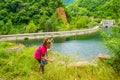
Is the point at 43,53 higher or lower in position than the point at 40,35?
higher

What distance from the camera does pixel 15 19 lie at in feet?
262

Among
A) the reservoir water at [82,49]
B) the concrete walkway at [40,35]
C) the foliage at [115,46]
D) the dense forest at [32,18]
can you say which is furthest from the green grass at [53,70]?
the dense forest at [32,18]

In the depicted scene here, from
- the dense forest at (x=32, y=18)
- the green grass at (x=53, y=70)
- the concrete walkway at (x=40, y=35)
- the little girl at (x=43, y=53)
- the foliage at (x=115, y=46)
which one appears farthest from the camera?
the dense forest at (x=32, y=18)

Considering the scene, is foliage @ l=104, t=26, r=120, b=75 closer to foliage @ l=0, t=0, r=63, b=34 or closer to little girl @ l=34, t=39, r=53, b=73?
little girl @ l=34, t=39, r=53, b=73

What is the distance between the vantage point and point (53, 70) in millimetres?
6992

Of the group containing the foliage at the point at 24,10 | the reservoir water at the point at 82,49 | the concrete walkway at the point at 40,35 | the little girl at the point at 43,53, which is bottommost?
the concrete walkway at the point at 40,35

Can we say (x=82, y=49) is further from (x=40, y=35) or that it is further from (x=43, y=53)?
(x=40, y=35)

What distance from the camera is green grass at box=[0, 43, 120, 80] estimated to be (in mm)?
6586

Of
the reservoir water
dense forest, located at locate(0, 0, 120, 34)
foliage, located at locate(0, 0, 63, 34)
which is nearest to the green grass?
the reservoir water

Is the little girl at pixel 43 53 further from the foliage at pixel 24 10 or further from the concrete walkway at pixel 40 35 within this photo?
the foliage at pixel 24 10

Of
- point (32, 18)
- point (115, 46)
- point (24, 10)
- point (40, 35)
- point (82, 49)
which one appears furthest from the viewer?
point (32, 18)

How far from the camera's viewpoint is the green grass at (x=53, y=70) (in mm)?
6586

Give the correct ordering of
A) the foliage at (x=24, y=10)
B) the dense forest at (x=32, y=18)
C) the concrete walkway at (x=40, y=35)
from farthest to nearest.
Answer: the foliage at (x=24, y=10) < the dense forest at (x=32, y=18) < the concrete walkway at (x=40, y=35)

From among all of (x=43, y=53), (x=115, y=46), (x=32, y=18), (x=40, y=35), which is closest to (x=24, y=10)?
(x=32, y=18)
